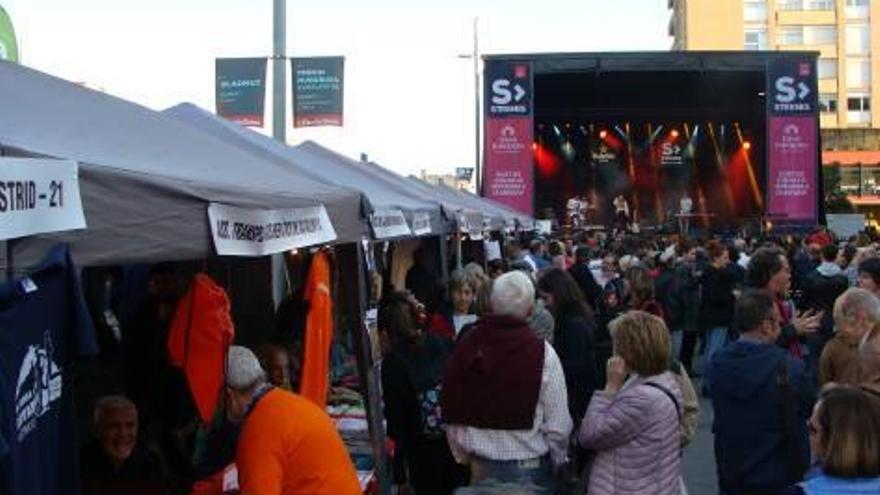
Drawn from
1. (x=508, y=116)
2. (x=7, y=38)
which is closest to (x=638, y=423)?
(x=7, y=38)

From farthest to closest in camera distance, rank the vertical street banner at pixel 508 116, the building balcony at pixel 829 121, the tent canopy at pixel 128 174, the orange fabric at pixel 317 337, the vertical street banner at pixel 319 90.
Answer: the building balcony at pixel 829 121 → the vertical street banner at pixel 508 116 → the vertical street banner at pixel 319 90 → the orange fabric at pixel 317 337 → the tent canopy at pixel 128 174

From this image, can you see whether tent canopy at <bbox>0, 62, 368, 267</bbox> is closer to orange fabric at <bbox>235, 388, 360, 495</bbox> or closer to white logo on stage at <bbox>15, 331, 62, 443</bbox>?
white logo on stage at <bbox>15, 331, 62, 443</bbox>

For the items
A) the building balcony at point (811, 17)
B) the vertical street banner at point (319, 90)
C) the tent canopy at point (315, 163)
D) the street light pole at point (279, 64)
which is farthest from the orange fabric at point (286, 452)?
the building balcony at point (811, 17)

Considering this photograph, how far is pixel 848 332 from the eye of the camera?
16.7 ft

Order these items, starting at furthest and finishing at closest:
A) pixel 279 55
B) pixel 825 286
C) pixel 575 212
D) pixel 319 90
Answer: pixel 575 212 < pixel 319 90 < pixel 279 55 < pixel 825 286

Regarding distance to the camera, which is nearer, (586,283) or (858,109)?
(586,283)

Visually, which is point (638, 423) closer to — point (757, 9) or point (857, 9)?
point (757, 9)

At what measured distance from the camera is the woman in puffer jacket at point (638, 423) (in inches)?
175

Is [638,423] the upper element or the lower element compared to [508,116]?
lower

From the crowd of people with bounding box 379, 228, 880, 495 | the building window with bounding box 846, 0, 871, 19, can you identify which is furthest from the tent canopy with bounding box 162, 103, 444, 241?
the building window with bounding box 846, 0, 871, 19

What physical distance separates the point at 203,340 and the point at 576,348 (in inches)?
83.5

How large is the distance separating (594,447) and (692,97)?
91.6ft

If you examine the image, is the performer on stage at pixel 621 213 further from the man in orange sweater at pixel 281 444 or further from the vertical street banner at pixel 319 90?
the man in orange sweater at pixel 281 444

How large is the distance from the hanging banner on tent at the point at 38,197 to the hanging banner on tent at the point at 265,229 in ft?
2.61
